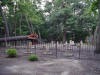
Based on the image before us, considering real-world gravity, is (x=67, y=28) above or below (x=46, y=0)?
below

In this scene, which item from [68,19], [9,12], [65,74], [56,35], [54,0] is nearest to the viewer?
[65,74]

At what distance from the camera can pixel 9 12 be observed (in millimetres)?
29625

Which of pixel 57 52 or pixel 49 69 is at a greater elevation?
pixel 57 52

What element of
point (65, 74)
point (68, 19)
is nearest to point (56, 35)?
point (68, 19)

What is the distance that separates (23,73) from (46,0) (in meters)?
31.4

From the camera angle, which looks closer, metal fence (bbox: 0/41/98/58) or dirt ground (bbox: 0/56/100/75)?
dirt ground (bbox: 0/56/100/75)

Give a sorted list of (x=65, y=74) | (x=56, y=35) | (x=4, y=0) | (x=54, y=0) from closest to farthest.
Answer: (x=65, y=74) < (x=4, y=0) < (x=54, y=0) < (x=56, y=35)

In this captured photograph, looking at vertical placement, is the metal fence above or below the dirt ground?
above

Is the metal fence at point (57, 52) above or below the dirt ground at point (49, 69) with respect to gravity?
above

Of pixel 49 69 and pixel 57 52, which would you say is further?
pixel 57 52

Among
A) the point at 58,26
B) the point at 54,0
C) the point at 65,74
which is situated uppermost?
the point at 54,0

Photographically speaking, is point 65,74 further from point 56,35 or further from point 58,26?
point 56,35

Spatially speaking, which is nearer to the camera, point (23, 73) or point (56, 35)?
point (23, 73)

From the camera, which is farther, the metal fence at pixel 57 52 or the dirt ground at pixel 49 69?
the metal fence at pixel 57 52
